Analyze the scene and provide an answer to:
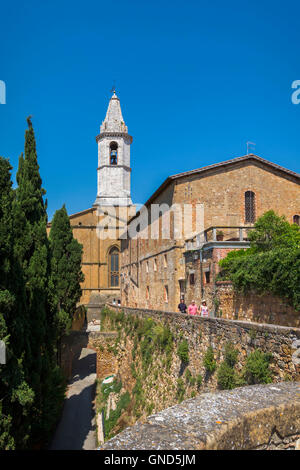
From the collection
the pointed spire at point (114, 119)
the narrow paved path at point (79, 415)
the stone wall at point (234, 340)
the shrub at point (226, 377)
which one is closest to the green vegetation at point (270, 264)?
the stone wall at point (234, 340)

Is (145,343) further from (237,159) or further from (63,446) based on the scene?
(237,159)

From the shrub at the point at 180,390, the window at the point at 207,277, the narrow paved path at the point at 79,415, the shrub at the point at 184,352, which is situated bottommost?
the narrow paved path at the point at 79,415

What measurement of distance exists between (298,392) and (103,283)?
41244 millimetres

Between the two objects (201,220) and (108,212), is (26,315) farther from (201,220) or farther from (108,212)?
(108,212)

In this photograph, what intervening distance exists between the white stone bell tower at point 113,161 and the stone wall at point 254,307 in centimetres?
3239

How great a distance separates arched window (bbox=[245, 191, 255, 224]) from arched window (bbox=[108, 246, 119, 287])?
2612 centimetres

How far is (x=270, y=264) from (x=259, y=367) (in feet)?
16.3

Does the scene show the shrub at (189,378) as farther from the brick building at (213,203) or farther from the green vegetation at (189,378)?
the brick building at (213,203)

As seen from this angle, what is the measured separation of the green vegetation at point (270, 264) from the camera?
9.70 meters

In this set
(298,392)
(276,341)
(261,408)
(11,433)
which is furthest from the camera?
(11,433)

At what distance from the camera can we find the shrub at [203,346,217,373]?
8.29 meters

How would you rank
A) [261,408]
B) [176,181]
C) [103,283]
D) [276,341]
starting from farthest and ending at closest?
[103,283], [176,181], [276,341], [261,408]

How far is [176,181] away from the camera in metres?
21.0
